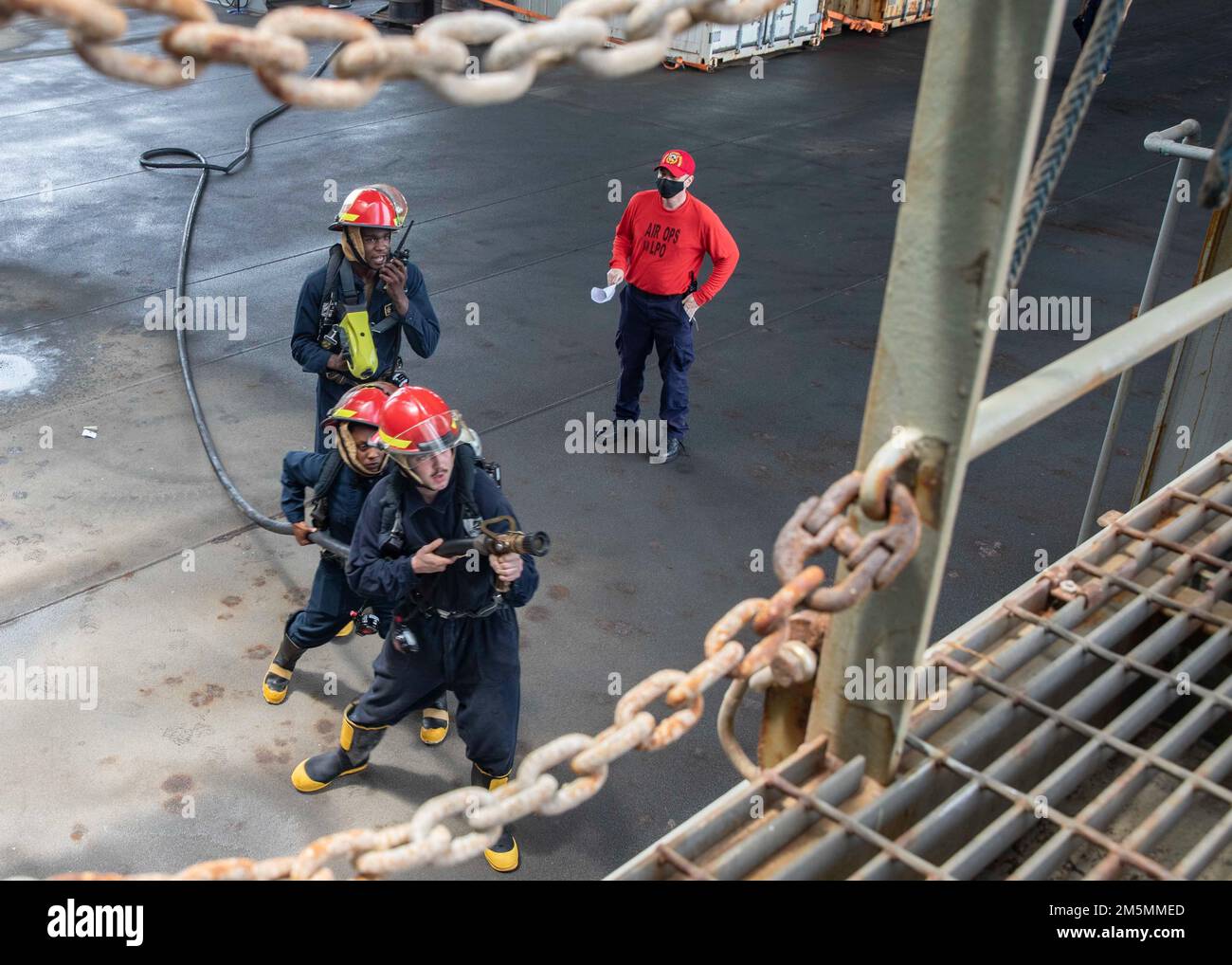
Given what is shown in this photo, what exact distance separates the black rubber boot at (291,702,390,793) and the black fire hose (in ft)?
2.55

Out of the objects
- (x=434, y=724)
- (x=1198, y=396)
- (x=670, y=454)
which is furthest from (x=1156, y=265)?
(x=434, y=724)

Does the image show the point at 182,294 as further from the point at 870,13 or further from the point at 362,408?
the point at 870,13

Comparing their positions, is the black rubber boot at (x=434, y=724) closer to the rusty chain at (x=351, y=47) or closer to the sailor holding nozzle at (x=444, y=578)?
the sailor holding nozzle at (x=444, y=578)

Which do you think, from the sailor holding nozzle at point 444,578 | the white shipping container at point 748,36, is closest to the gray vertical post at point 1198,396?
the sailor holding nozzle at point 444,578

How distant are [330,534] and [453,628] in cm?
100

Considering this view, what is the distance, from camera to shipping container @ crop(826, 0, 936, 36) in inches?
790

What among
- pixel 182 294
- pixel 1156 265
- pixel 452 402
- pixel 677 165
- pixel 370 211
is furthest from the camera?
pixel 182 294

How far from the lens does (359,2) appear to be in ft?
64.8

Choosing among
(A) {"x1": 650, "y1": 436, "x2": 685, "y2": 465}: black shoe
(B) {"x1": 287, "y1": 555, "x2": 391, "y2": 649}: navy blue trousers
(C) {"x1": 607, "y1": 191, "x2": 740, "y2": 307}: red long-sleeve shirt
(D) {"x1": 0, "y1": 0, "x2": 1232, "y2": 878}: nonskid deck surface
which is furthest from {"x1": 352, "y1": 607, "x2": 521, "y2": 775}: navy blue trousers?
(C) {"x1": 607, "y1": 191, "x2": 740, "y2": 307}: red long-sleeve shirt

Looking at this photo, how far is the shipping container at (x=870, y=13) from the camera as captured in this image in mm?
20062

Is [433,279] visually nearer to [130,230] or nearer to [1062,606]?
[130,230]

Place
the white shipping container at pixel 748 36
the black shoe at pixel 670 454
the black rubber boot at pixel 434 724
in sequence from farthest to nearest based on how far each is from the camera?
the white shipping container at pixel 748 36
the black shoe at pixel 670 454
the black rubber boot at pixel 434 724

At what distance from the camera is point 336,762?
16.7 ft

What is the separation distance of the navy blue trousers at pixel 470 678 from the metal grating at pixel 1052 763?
2.42 meters
